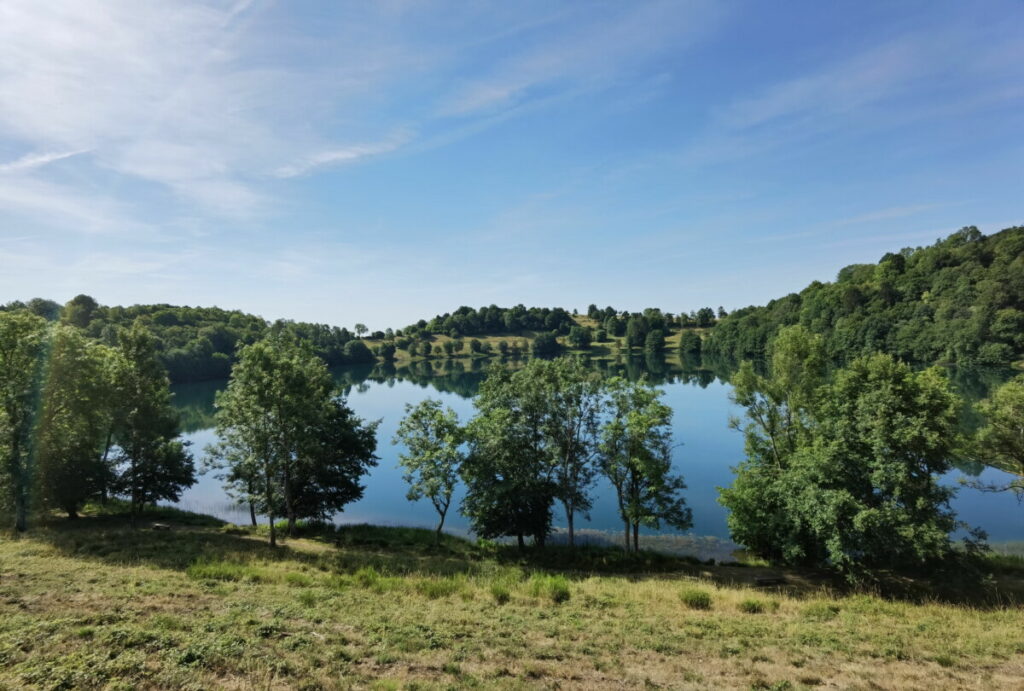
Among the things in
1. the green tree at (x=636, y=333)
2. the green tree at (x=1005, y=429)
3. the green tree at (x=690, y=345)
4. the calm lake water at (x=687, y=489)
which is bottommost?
the calm lake water at (x=687, y=489)

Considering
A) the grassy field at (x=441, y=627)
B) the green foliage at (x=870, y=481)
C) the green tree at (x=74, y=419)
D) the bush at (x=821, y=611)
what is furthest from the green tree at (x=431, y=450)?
the green tree at (x=74, y=419)

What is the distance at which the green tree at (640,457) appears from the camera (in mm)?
25062

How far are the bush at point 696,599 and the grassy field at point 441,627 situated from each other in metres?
0.05

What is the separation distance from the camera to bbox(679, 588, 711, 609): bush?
16.8 metres

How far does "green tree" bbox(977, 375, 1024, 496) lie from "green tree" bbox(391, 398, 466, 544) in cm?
2562

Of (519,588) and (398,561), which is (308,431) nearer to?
(398,561)

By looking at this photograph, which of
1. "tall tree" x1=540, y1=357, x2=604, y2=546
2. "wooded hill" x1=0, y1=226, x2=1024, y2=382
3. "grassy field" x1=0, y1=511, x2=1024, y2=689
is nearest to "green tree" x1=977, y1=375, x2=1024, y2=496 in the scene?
"grassy field" x1=0, y1=511, x2=1024, y2=689

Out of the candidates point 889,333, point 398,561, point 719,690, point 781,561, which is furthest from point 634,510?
point 889,333

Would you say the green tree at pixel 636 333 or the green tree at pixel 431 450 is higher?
the green tree at pixel 636 333

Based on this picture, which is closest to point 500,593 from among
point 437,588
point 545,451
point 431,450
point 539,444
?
point 437,588

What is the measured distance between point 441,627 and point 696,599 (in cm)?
918

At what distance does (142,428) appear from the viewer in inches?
1126

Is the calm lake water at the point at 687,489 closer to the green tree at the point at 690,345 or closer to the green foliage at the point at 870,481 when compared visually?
the green foliage at the point at 870,481

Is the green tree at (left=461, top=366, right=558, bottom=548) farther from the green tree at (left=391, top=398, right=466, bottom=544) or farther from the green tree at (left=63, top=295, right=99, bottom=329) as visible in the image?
the green tree at (left=63, top=295, right=99, bottom=329)
